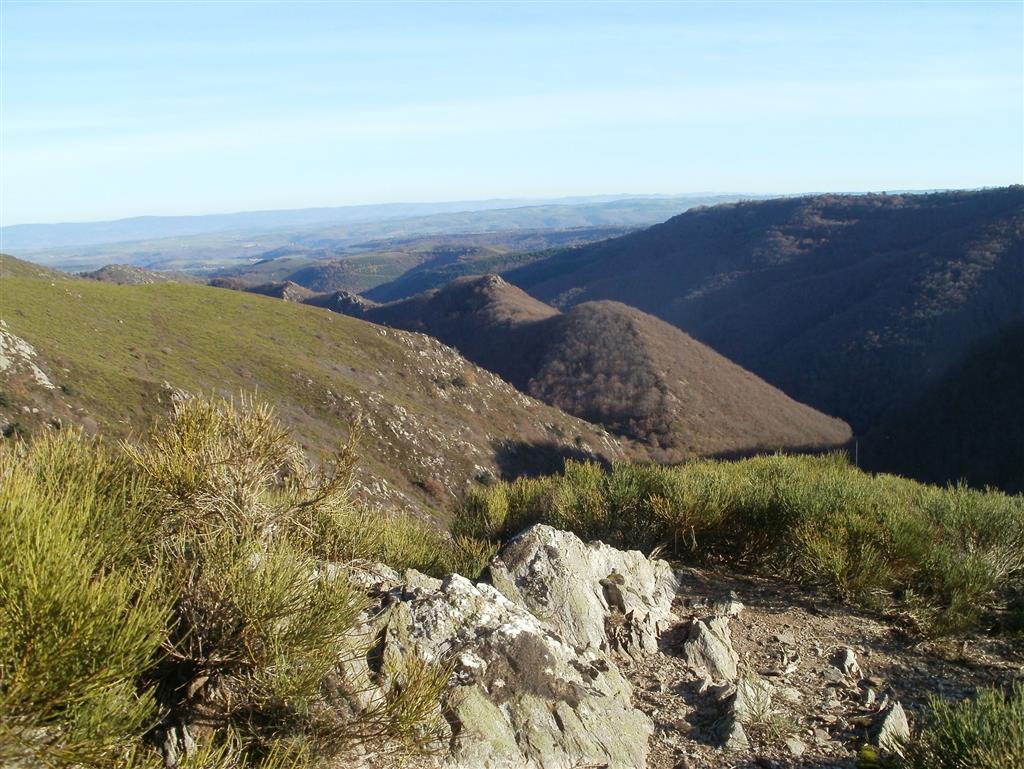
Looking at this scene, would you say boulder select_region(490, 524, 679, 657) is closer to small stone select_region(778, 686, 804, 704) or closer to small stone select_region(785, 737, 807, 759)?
small stone select_region(778, 686, 804, 704)

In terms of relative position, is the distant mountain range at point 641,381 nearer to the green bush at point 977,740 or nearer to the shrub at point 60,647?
the green bush at point 977,740

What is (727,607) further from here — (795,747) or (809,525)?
(795,747)

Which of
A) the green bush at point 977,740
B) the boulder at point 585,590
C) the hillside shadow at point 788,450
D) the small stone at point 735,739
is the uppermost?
the green bush at point 977,740

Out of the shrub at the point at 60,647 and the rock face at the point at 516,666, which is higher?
the shrub at the point at 60,647

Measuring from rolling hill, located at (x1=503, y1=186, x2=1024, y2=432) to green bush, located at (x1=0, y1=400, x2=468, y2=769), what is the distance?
6269 centimetres

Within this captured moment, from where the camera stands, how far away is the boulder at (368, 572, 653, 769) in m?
3.73

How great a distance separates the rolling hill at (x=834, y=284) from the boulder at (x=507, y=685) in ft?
202

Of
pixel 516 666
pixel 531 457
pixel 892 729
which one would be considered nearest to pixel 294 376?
pixel 531 457

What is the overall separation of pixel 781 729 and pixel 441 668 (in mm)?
2103

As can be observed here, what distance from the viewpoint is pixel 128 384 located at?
80.7 ft

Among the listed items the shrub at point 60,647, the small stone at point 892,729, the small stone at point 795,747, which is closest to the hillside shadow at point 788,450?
the small stone at point 892,729

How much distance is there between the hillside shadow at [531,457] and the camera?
36.8m

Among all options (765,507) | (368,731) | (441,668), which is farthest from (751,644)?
(368,731)

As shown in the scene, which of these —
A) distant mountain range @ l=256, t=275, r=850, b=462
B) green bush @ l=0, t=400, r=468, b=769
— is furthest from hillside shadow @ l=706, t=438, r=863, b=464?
green bush @ l=0, t=400, r=468, b=769
